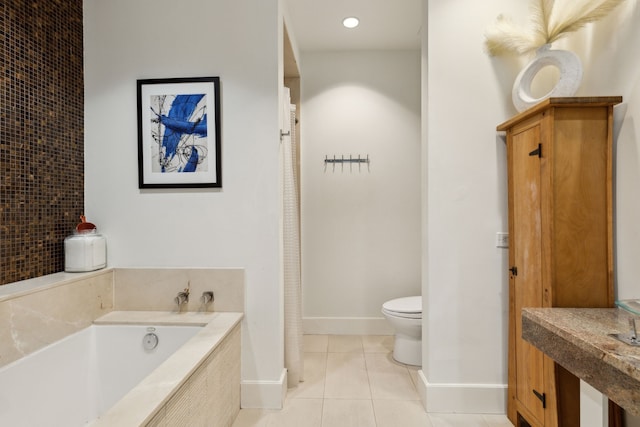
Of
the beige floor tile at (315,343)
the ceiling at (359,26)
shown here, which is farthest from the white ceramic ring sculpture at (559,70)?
the beige floor tile at (315,343)

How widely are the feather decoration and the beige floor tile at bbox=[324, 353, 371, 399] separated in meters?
2.21

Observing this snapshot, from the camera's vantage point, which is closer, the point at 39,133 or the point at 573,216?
the point at 573,216

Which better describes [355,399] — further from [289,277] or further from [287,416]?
[289,277]

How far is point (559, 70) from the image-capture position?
1775 millimetres

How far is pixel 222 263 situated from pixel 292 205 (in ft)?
1.94

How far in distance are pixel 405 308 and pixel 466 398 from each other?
72 cm

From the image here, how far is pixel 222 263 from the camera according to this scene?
214 cm

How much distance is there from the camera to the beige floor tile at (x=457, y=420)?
6.41 feet

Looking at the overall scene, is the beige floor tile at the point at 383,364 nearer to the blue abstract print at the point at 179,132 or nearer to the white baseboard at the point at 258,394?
the white baseboard at the point at 258,394

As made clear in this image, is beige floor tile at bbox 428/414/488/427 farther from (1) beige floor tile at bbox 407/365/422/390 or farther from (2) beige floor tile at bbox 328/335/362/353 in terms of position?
(2) beige floor tile at bbox 328/335/362/353

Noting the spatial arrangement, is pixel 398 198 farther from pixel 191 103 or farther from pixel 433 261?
pixel 191 103

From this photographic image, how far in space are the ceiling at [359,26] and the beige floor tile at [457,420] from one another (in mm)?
2744

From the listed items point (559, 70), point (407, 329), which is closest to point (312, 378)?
point (407, 329)

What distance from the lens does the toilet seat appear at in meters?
2.57
